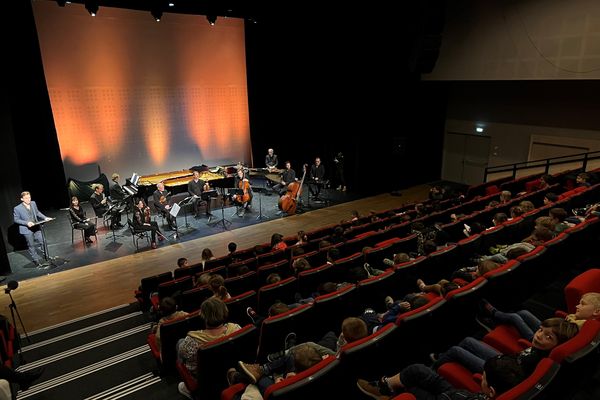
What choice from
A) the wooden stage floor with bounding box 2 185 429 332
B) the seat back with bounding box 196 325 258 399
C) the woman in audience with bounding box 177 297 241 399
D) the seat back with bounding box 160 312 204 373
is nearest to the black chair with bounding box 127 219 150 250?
the wooden stage floor with bounding box 2 185 429 332

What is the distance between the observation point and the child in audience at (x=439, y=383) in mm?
2301

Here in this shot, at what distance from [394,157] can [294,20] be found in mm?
5213

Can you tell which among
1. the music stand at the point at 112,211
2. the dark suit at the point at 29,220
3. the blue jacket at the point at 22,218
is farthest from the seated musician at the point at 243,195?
the blue jacket at the point at 22,218

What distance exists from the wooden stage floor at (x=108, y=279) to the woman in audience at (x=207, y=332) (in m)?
3.66

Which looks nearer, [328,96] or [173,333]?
[173,333]

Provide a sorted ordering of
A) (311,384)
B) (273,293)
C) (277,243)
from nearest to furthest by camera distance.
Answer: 1. (311,384)
2. (273,293)
3. (277,243)

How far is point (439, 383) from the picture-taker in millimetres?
2607

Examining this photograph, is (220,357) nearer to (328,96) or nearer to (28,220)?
(28,220)

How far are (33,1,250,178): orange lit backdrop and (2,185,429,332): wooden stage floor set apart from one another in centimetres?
474

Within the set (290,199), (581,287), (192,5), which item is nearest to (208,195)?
(290,199)

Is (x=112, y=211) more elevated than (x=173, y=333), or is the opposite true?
(x=173, y=333)

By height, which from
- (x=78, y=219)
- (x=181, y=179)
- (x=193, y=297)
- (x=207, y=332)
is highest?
(x=207, y=332)

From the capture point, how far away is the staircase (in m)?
3.92

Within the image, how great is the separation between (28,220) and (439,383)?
27.4 feet
